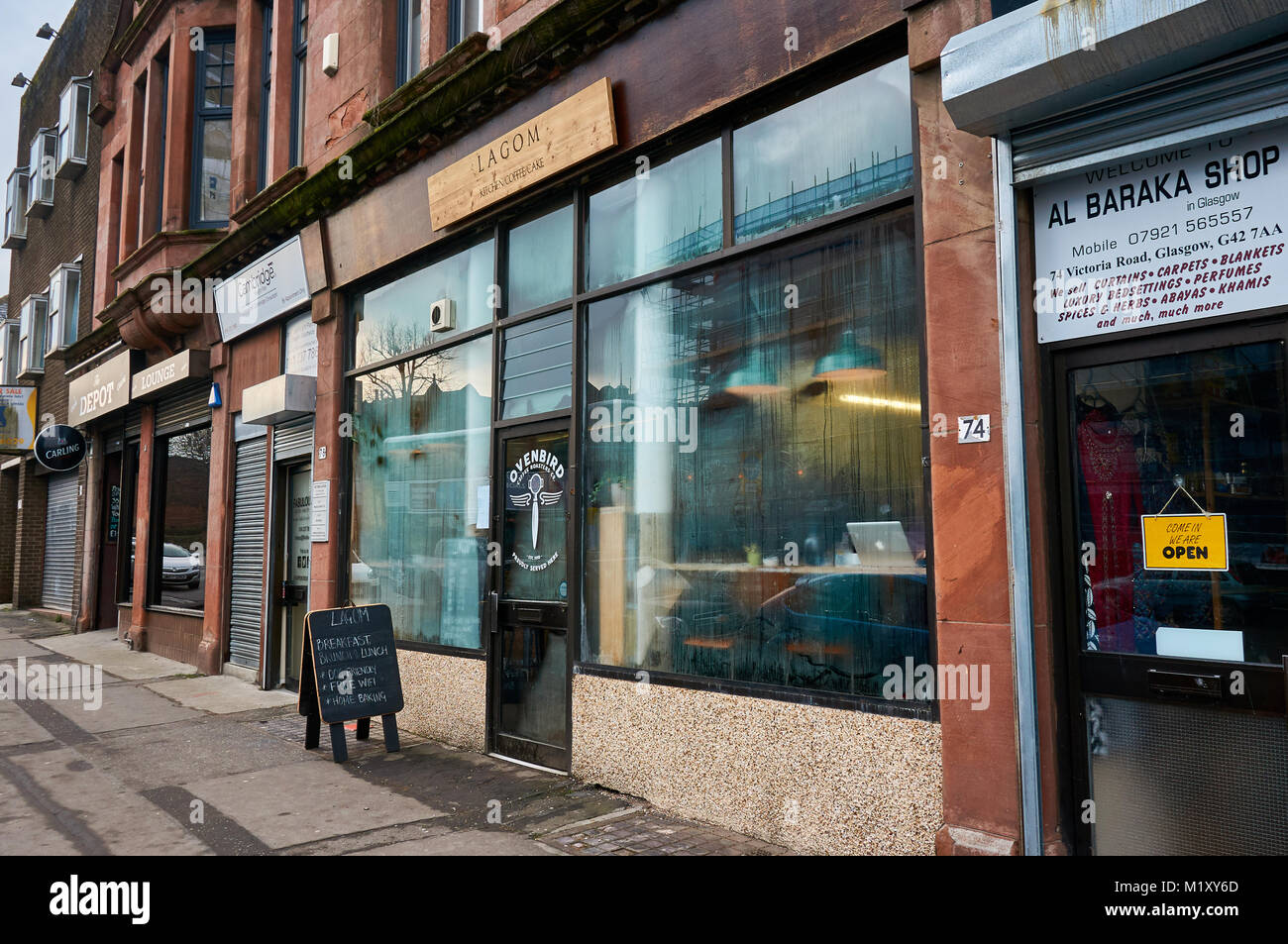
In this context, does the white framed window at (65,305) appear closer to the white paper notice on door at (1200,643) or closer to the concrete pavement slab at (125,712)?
the concrete pavement slab at (125,712)

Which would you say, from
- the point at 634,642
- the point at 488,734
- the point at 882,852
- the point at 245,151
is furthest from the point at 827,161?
the point at 245,151

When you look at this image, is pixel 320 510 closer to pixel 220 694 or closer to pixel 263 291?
pixel 220 694

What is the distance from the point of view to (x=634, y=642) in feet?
20.6

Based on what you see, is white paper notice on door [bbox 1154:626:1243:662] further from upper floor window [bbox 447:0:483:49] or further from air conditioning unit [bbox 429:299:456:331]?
upper floor window [bbox 447:0:483:49]

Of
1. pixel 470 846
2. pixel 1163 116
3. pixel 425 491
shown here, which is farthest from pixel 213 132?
pixel 1163 116

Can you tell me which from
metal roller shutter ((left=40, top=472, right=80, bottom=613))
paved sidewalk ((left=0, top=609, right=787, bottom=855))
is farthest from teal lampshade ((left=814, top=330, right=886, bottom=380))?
metal roller shutter ((left=40, top=472, right=80, bottom=613))

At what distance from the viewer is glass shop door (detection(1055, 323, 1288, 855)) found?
3.66 m

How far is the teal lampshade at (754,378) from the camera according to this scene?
218 inches

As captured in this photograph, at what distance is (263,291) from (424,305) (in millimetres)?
Answer: 3447

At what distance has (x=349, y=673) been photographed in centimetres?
750

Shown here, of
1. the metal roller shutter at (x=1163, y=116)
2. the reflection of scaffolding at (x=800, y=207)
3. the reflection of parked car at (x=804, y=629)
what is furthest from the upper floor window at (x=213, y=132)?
the metal roller shutter at (x=1163, y=116)

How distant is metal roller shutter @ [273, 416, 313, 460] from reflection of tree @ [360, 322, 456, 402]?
1.29 m
